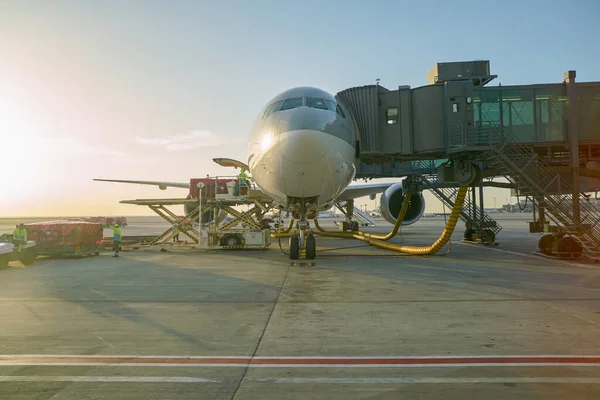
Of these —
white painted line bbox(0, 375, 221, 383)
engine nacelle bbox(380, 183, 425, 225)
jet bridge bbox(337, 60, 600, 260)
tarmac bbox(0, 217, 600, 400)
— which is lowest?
tarmac bbox(0, 217, 600, 400)

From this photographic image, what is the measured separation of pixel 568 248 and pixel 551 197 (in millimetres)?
1812

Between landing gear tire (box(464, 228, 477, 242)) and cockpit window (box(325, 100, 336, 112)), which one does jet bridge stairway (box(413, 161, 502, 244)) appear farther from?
cockpit window (box(325, 100, 336, 112))

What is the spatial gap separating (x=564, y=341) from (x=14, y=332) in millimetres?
6794

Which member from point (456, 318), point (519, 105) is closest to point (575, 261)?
point (519, 105)

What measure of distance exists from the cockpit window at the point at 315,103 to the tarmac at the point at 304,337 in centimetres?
500

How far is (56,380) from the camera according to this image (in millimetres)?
3582

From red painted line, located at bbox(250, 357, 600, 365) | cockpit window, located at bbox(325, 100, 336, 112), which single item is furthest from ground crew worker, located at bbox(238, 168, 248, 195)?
red painted line, located at bbox(250, 357, 600, 365)

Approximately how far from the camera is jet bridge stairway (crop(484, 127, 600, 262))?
511 inches

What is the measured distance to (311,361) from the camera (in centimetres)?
400

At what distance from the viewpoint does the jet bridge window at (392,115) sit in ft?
50.2

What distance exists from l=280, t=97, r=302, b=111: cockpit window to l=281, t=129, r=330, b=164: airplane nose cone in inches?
52.1

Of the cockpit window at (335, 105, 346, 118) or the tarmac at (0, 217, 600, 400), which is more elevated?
the cockpit window at (335, 105, 346, 118)

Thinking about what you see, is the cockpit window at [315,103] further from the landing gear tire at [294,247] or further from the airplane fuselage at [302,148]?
the landing gear tire at [294,247]

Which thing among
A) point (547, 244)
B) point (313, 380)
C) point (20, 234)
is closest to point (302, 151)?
point (313, 380)
